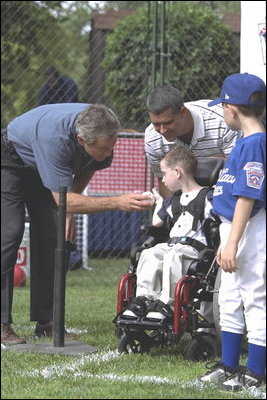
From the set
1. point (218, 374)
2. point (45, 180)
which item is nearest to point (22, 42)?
point (45, 180)

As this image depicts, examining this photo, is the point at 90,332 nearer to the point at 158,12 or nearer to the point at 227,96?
the point at 227,96

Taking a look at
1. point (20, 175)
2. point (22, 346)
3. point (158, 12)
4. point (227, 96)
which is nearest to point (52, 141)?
point (20, 175)

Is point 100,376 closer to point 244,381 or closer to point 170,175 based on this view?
point 244,381

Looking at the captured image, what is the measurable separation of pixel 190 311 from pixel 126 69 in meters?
7.81

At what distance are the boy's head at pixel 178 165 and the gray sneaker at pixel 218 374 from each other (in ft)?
5.21

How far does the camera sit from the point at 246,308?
223 inches

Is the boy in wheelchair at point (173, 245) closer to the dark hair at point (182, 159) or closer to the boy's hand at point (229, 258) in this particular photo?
the dark hair at point (182, 159)

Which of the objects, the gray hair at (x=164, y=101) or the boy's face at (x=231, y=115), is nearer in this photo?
the boy's face at (x=231, y=115)

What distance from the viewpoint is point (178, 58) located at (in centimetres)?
1332

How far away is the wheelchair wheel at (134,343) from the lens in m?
6.91

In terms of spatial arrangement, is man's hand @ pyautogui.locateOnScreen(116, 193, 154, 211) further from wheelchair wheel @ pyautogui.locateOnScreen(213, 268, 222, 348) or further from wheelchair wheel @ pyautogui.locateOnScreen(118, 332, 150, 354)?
wheelchair wheel @ pyautogui.locateOnScreen(118, 332, 150, 354)

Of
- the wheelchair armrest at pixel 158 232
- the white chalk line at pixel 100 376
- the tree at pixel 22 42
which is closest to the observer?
the white chalk line at pixel 100 376

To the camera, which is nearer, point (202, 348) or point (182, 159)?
point (202, 348)

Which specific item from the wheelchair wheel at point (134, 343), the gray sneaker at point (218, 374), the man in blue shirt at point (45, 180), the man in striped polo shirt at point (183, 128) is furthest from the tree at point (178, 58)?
the gray sneaker at point (218, 374)
